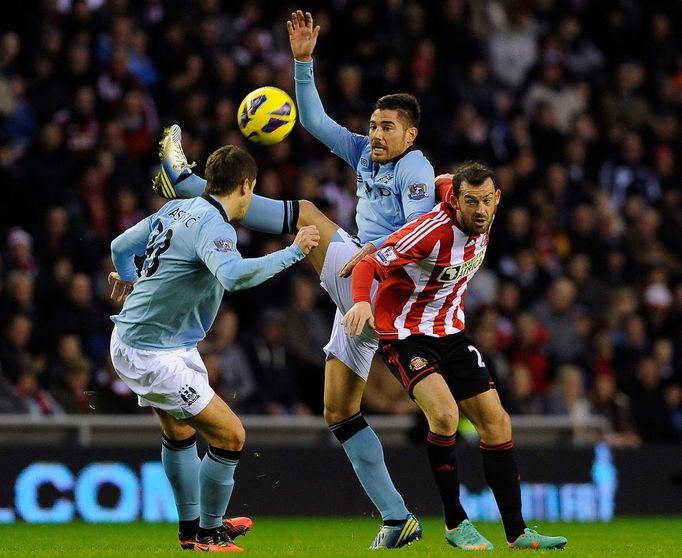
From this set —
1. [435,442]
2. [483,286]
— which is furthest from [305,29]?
[483,286]

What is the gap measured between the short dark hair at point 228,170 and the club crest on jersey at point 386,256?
2.69 ft

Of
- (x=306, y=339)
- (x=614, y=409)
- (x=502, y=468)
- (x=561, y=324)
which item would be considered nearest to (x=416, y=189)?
(x=502, y=468)

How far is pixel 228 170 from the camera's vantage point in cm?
720

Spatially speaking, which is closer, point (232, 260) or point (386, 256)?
point (232, 260)

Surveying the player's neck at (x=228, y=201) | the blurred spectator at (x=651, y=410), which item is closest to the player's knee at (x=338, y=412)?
the player's neck at (x=228, y=201)

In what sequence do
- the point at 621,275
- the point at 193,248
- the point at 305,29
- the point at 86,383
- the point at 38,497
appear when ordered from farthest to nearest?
the point at 621,275 → the point at 86,383 → the point at 38,497 → the point at 305,29 → the point at 193,248

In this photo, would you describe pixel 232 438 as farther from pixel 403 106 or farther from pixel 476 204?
pixel 403 106

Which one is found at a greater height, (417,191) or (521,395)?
(417,191)

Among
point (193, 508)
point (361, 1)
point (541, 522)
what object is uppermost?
point (361, 1)

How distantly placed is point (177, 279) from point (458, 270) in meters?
1.57

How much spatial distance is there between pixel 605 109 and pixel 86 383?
8.93 m

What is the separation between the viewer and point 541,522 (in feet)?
38.9

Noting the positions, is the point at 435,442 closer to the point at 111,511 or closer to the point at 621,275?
the point at 111,511

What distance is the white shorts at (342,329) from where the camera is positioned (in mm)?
7859
